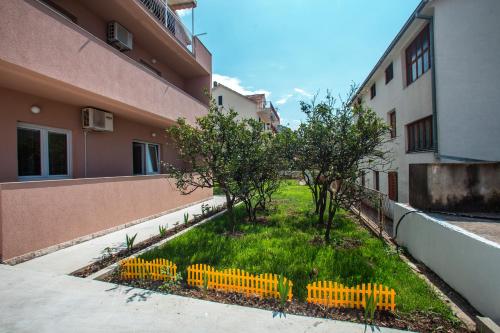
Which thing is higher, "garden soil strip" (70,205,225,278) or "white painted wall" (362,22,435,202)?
"white painted wall" (362,22,435,202)

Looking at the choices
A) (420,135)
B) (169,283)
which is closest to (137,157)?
(169,283)

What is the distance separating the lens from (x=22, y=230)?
517 cm

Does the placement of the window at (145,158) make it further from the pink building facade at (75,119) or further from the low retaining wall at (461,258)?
the low retaining wall at (461,258)

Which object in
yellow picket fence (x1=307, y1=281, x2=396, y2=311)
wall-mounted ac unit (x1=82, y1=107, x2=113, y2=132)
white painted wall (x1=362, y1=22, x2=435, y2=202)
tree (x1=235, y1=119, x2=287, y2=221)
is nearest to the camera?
yellow picket fence (x1=307, y1=281, x2=396, y2=311)

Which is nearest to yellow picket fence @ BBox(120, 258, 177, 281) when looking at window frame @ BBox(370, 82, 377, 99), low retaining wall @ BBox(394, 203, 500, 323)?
low retaining wall @ BBox(394, 203, 500, 323)

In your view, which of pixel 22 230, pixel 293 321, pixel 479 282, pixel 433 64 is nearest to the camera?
pixel 293 321

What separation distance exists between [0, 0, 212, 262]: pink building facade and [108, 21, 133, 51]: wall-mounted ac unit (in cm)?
10

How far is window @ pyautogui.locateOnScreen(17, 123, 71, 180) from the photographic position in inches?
245

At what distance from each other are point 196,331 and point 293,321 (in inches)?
48.3

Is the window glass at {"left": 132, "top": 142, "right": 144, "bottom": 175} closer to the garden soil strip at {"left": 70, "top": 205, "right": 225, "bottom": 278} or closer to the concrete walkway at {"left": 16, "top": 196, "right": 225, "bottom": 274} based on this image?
the concrete walkway at {"left": 16, "top": 196, "right": 225, "bottom": 274}

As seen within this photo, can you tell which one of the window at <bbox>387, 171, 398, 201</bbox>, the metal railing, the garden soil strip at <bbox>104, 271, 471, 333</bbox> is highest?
the metal railing

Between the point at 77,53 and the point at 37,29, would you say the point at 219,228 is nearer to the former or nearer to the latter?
the point at 77,53

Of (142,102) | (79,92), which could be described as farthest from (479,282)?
(142,102)

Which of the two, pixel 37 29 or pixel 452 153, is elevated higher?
pixel 37 29
